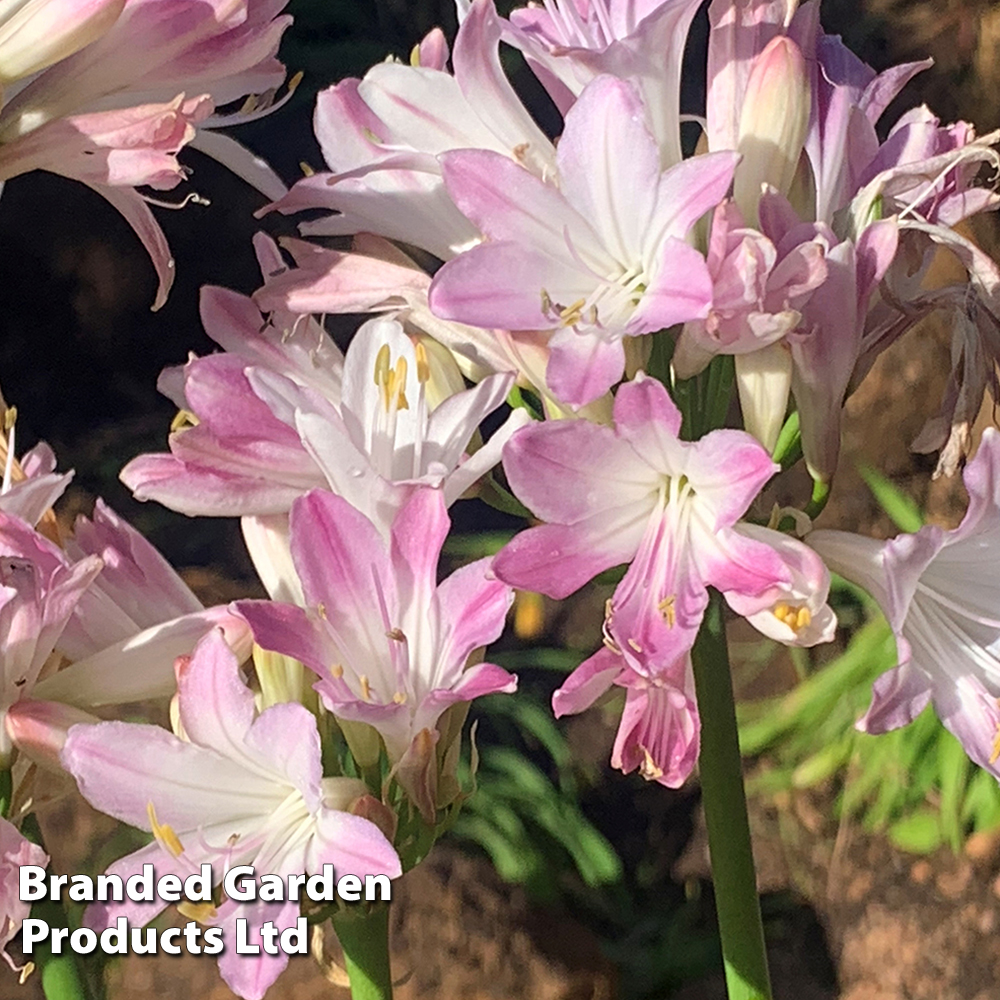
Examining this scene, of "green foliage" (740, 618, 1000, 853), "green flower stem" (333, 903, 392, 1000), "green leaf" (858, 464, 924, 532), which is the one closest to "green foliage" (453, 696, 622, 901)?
"green foliage" (740, 618, 1000, 853)

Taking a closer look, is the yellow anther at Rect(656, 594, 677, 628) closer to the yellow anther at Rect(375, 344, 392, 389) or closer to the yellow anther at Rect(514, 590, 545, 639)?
the yellow anther at Rect(375, 344, 392, 389)

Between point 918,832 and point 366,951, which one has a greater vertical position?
point 366,951

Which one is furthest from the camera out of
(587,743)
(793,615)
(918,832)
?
(587,743)

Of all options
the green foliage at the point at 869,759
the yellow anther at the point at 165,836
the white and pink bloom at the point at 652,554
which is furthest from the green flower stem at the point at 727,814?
the green foliage at the point at 869,759

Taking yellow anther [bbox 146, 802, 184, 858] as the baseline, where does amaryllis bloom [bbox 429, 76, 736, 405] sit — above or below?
above

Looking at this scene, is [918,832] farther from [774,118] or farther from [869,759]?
[774,118]

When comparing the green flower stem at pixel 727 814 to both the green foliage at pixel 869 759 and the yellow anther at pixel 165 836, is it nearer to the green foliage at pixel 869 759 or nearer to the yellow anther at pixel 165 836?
the yellow anther at pixel 165 836

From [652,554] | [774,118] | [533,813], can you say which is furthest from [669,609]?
[533,813]
